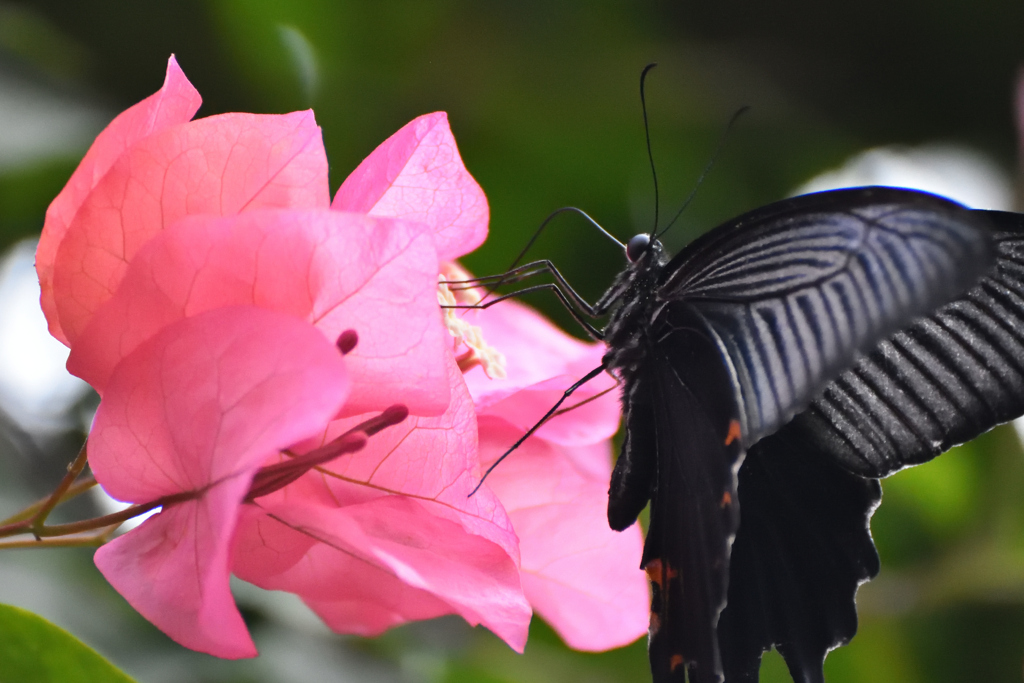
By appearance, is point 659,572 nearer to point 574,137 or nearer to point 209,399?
point 209,399

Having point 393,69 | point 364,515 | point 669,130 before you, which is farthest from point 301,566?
point 669,130

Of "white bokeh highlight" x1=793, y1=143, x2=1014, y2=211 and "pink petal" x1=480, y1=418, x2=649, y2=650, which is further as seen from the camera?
"white bokeh highlight" x1=793, y1=143, x2=1014, y2=211

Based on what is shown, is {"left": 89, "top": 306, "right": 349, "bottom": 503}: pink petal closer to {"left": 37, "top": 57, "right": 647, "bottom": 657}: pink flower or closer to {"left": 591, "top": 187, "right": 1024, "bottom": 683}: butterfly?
{"left": 37, "top": 57, "right": 647, "bottom": 657}: pink flower

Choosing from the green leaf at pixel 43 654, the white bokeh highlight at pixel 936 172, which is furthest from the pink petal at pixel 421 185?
the white bokeh highlight at pixel 936 172

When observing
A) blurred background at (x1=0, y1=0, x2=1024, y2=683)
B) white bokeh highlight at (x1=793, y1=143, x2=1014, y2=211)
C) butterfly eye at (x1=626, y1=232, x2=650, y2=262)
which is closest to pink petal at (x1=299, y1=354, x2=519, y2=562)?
butterfly eye at (x1=626, y1=232, x2=650, y2=262)

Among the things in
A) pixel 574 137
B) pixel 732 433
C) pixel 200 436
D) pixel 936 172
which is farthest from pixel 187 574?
pixel 936 172

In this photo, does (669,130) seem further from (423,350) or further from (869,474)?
(423,350)
